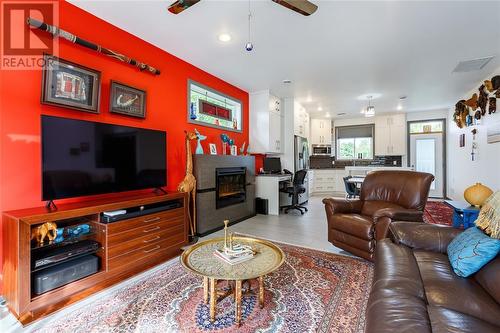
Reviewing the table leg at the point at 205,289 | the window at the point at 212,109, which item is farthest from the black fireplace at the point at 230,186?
the table leg at the point at 205,289

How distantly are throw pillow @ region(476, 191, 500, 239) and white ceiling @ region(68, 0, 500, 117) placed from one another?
199cm

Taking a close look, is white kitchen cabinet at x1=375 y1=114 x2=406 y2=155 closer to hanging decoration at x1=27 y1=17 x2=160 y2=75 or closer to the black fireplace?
the black fireplace

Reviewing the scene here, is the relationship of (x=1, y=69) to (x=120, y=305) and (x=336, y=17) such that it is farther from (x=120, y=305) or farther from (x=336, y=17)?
(x=336, y=17)

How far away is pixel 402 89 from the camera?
5164 mm

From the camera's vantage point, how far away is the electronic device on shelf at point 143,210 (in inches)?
87.9

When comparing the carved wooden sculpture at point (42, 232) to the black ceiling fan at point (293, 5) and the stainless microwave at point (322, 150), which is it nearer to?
the black ceiling fan at point (293, 5)

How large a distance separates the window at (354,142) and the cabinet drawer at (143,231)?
710 centimetres

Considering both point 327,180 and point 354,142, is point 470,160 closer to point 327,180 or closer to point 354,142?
point 354,142

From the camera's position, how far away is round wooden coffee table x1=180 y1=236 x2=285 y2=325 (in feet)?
5.19

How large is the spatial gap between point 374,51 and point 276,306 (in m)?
3.46

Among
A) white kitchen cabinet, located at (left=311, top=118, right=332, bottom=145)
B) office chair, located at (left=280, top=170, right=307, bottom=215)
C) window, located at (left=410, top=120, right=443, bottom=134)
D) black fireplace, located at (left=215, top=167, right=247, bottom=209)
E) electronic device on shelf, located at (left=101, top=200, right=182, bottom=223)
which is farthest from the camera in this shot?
white kitchen cabinet, located at (left=311, top=118, right=332, bottom=145)

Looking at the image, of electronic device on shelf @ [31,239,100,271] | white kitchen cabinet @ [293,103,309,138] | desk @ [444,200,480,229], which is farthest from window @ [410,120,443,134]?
electronic device on shelf @ [31,239,100,271]

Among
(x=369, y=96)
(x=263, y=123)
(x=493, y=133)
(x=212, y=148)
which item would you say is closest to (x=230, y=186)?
(x=212, y=148)

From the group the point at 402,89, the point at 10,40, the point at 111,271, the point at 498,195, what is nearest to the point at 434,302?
the point at 498,195
